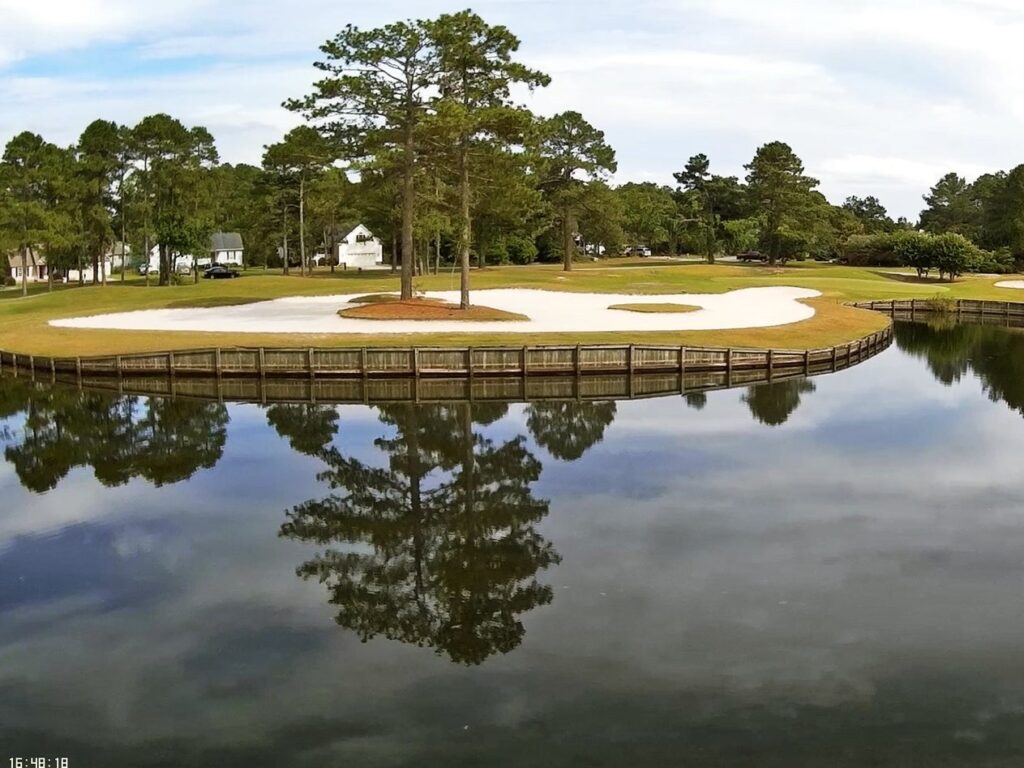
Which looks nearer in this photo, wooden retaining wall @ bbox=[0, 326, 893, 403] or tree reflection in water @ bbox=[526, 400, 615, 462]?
tree reflection in water @ bbox=[526, 400, 615, 462]

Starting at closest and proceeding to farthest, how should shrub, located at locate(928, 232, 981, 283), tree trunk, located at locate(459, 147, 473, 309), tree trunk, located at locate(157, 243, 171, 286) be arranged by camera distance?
tree trunk, located at locate(459, 147, 473, 309), tree trunk, located at locate(157, 243, 171, 286), shrub, located at locate(928, 232, 981, 283)

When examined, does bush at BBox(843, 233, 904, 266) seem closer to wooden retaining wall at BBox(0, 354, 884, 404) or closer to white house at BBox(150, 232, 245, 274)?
wooden retaining wall at BBox(0, 354, 884, 404)

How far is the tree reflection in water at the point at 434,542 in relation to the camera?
606 inches

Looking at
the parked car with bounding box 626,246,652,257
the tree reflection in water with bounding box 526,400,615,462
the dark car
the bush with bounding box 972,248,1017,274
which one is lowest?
the tree reflection in water with bounding box 526,400,615,462

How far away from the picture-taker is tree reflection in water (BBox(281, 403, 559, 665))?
1540cm

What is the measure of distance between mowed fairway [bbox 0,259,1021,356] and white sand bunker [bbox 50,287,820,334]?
1776 mm

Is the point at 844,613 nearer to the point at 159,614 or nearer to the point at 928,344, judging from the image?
the point at 159,614

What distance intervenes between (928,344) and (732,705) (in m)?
50.8

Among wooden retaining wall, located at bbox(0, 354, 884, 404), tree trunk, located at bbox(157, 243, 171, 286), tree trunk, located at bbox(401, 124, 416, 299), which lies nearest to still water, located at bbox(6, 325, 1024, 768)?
wooden retaining wall, located at bbox(0, 354, 884, 404)

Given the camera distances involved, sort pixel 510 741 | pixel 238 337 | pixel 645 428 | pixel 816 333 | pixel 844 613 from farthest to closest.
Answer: pixel 816 333, pixel 238 337, pixel 645 428, pixel 844 613, pixel 510 741

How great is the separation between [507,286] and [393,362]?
121 feet

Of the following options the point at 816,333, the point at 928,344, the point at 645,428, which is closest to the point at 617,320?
the point at 816,333

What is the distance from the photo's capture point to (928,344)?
5753cm

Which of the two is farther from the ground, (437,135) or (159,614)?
(437,135)
